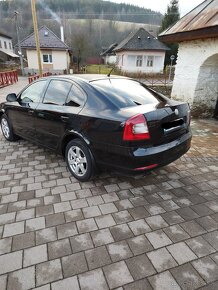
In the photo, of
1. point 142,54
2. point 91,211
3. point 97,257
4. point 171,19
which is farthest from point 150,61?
point 97,257

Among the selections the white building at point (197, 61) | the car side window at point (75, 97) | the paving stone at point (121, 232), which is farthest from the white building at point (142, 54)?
the paving stone at point (121, 232)

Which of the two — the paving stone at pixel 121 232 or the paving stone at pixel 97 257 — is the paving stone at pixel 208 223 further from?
the paving stone at pixel 97 257

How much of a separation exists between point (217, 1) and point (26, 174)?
7.16 metres

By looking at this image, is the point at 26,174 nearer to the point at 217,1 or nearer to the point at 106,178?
the point at 106,178

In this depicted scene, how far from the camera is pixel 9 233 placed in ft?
7.95

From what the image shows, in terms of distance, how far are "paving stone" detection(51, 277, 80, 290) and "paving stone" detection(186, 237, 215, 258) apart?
46.5 inches

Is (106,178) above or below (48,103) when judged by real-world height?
below

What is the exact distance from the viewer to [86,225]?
2.55 meters

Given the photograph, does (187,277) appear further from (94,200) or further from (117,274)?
(94,200)

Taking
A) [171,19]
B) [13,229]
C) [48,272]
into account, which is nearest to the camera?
[48,272]

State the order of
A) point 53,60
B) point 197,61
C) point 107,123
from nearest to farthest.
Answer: point 107,123, point 197,61, point 53,60

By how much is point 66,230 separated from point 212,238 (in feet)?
5.18

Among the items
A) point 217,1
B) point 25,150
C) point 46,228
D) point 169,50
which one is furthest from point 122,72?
point 46,228

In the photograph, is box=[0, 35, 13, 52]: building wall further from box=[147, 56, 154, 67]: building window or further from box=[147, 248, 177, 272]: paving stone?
box=[147, 248, 177, 272]: paving stone
